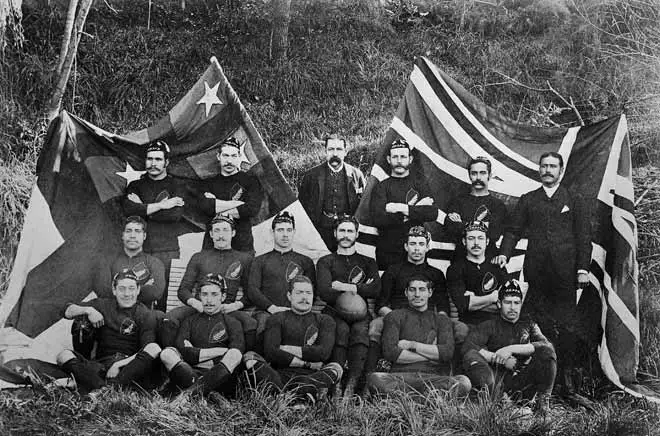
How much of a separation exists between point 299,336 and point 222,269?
758mm

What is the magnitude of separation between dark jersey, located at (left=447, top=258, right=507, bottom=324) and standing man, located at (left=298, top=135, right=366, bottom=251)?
0.92 m

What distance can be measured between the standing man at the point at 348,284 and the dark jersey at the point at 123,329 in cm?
126

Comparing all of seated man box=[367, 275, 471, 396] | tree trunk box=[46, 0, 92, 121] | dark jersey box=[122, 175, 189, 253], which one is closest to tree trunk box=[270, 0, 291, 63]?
dark jersey box=[122, 175, 189, 253]

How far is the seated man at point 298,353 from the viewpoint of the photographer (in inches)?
196

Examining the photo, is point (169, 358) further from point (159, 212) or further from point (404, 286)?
point (404, 286)

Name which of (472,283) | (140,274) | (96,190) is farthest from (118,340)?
(472,283)

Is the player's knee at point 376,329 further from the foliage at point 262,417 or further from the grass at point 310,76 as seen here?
the grass at point 310,76

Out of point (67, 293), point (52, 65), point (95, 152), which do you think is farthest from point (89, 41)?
point (67, 293)

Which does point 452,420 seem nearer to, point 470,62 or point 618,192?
point 618,192

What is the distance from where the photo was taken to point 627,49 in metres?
6.15

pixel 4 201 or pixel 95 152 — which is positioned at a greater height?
pixel 95 152

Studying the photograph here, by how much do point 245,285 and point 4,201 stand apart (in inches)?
82.2

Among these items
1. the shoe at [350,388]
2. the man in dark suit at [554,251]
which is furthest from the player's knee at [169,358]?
the man in dark suit at [554,251]

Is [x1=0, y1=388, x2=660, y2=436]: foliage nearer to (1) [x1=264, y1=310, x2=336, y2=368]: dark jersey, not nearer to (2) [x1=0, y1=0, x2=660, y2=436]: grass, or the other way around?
(1) [x1=264, y1=310, x2=336, y2=368]: dark jersey
